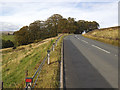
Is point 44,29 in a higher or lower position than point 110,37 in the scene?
higher

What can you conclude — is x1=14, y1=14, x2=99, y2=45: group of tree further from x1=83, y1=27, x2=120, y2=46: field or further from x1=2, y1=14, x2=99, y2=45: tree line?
x1=83, y1=27, x2=120, y2=46: field

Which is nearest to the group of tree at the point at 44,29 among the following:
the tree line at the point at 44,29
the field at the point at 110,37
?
the tree line at the point at 44,29

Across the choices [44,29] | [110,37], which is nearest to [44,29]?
[44,29]

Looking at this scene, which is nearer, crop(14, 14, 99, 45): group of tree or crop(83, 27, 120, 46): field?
crop(83, 27, 120, 46): field

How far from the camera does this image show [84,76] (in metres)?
5.75

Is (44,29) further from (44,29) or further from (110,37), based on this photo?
(110,37)

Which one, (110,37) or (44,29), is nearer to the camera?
(110,37)

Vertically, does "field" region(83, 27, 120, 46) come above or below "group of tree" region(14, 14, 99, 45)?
below

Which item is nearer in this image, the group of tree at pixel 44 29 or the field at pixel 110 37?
the field at pixel 110 37

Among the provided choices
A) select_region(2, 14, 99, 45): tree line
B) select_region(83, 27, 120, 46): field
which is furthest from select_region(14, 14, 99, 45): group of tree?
select_region(83, 27, 120, 46): field

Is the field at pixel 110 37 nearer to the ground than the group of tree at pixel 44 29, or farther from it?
nearer to the ground

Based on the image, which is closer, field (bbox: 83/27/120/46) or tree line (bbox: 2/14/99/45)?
field (bbox: 83/27/120/46)

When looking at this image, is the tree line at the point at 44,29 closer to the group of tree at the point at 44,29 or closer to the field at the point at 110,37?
the group of tree at the point at 44,29

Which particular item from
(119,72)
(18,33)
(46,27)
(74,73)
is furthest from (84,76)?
(46,27)
